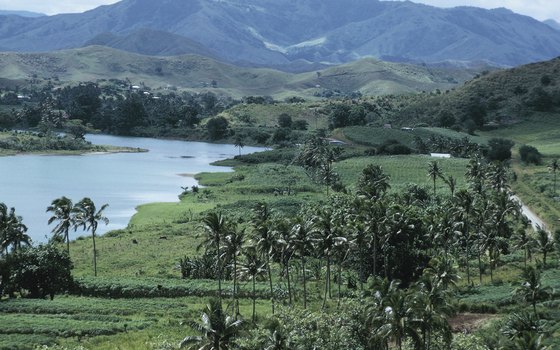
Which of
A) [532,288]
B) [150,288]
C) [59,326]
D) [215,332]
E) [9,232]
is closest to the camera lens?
[215,332]

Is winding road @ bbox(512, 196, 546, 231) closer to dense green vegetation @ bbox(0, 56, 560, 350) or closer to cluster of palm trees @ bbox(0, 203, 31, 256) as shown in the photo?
dense green vegetation @ bbox(0, 56, 560, 350)

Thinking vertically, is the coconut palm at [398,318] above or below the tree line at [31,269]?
above

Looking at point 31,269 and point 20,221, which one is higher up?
point 20,221

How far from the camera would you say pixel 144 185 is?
189m

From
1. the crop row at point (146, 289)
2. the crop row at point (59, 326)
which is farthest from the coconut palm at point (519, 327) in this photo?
the crop row at point (146, 289)

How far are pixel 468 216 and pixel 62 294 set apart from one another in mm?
50971

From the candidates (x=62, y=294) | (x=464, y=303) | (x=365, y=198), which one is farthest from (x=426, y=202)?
(x=62, y=294)

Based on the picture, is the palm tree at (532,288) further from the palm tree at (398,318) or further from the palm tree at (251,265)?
the palm tree at (251,265)

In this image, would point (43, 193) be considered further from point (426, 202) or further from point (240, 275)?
point (240, 275)

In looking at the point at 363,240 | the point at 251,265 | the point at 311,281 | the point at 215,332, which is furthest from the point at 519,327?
the point at 311,281

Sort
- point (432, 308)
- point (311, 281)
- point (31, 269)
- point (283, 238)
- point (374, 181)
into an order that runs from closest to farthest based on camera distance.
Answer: point (432, 308) → point (283, 238) → point (31, 269) → point (311, 281) → point (374, 181)

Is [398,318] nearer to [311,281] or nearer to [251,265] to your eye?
[251,265]

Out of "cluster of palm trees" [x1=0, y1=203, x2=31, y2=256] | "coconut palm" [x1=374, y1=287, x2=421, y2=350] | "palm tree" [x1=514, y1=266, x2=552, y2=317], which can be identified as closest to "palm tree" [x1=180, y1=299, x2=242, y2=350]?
"coconut palm" [x1=374, y1=287, x2=421, y2=350]

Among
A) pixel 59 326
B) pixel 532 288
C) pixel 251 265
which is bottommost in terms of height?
pixel 59 326
